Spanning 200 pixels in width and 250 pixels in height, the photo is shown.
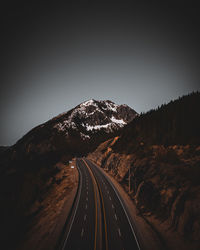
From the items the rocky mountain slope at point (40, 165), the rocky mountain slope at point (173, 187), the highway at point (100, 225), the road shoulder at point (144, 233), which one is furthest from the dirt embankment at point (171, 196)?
the rocky mountain slope at point (40, 165)

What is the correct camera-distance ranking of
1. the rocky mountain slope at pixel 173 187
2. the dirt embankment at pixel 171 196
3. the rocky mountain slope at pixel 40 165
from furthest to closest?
the rocky mountain slope at pixel 40 165
the rocky mountain slope at pixel 173 187
the dirt embankment at pixel 171 196

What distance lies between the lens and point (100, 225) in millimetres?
15469

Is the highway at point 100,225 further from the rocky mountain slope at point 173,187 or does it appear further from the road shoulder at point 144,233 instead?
the rocky mountain slope at point 173,187

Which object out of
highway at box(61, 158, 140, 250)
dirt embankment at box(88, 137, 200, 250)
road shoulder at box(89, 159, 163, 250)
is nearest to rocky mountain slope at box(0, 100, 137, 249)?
highway at box(61, 158, 140, 250)

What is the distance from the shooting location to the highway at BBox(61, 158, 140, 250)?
41.6ft

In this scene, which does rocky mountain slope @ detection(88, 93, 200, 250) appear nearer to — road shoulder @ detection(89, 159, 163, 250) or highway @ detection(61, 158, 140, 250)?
road shoulder @ detection(89, 159, 163, 250)

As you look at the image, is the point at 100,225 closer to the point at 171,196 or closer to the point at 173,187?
the point at 171,196

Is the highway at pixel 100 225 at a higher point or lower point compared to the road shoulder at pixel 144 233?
higher

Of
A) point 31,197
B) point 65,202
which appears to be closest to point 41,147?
point 31,197

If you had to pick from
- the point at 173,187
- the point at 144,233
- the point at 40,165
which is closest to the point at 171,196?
the point at 173,187

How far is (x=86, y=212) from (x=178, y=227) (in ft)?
43.9

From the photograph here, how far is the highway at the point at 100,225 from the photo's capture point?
1267 cm

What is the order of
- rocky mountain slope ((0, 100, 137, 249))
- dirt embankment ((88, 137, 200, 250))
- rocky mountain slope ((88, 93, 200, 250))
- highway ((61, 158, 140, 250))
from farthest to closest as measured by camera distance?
rocky mountain slope ((0, 100, 137, 249))
highway ((61, 158, 140, 250))
rocky mountain slope ((88, 93, 200, 250))
dirt embankment ((88, 137, 200, 250))

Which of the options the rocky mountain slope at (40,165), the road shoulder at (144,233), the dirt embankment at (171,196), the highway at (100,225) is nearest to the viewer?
the dirt embankment at (171,196)
